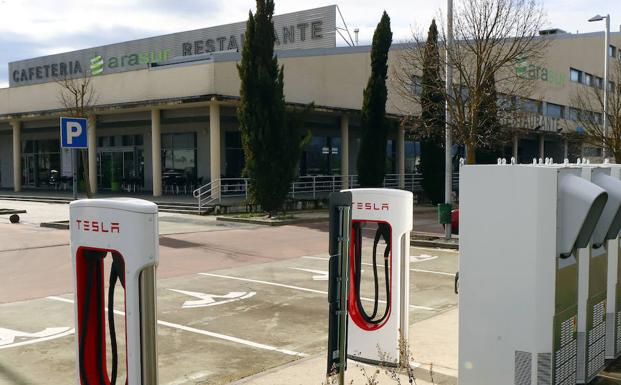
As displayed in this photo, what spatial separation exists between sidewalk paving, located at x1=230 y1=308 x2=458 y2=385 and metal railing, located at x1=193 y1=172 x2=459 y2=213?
57.5ft

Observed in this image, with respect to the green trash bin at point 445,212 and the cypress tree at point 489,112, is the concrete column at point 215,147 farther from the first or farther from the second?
the green trash bin at point 445,212

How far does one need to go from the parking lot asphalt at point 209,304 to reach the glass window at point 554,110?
34.2m

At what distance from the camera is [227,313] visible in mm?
9023

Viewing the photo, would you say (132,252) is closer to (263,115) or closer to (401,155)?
(263,115)

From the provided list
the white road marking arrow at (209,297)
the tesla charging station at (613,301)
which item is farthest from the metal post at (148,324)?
the white road marking arrow at (209,297)

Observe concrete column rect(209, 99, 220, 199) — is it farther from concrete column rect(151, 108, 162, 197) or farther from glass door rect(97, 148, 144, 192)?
glass door rect(97, 148, 144, 192)

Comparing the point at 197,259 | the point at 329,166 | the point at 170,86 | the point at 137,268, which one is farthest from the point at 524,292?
the point at 329,166

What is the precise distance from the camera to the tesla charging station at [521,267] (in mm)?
4824

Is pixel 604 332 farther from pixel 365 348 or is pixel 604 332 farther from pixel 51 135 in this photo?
pixel 51 135

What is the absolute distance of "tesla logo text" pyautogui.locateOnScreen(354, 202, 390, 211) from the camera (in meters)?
6.50

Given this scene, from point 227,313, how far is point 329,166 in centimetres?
2689

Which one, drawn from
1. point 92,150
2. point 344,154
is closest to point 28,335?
point 344,154

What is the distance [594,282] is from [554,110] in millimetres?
44820

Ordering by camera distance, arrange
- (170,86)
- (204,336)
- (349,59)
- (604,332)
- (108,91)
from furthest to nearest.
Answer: (349,59) → (108,91) → (170,86) → (204,336) → (604,332)
